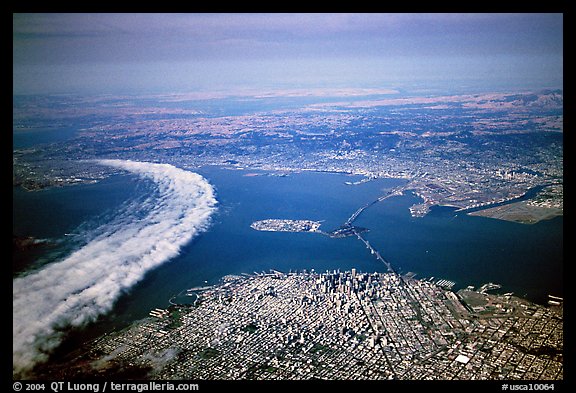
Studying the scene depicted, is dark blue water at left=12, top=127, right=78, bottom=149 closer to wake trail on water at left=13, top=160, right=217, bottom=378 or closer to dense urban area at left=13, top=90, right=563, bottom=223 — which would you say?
dense urban area at left=13, top=90, right=563, bottom=223

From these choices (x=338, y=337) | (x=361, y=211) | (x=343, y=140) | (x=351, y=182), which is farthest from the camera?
(x=343, y=140)

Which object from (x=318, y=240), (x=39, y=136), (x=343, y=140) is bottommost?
(x=318, y=240)

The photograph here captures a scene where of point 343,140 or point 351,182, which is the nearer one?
point 351,182

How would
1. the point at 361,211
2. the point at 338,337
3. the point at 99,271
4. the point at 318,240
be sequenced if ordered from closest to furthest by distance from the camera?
the point at 338,337 < the point at 99,271 < the point at 318,240 < the point at 361,211

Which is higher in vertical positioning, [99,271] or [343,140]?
[343,140]

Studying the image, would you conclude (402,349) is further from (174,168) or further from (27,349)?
(174,168)

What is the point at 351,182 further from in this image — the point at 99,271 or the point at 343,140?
the point at 99,271

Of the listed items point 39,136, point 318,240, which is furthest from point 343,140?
point 39,136

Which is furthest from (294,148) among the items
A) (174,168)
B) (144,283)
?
(144,283)
